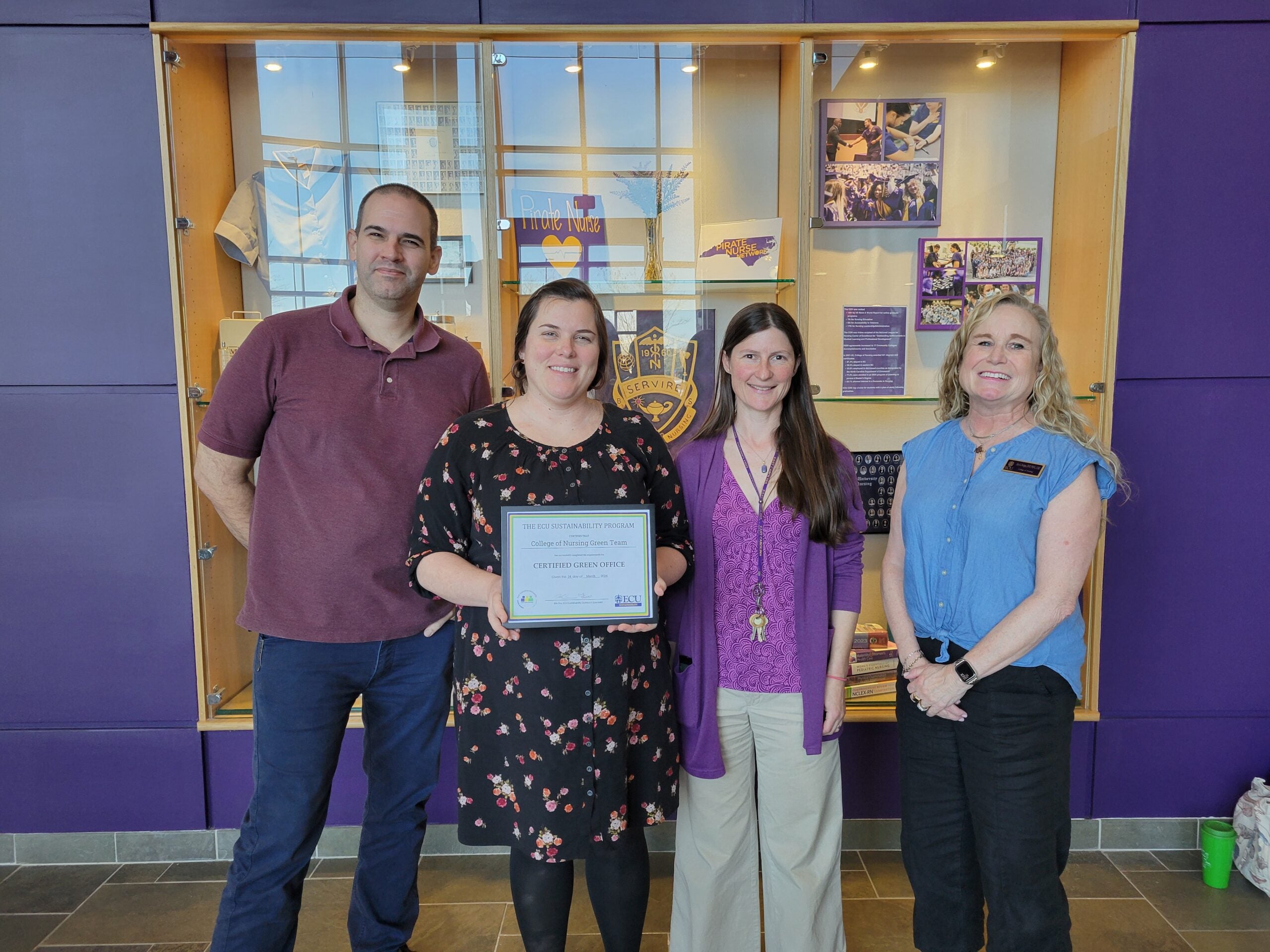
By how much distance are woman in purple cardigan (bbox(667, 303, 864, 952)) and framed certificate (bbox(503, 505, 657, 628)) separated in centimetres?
34

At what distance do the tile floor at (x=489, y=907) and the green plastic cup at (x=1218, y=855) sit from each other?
0.03m

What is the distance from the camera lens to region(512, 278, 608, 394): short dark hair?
68.1 inches

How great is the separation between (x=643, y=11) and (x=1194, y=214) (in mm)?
1925

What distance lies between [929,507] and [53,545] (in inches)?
110

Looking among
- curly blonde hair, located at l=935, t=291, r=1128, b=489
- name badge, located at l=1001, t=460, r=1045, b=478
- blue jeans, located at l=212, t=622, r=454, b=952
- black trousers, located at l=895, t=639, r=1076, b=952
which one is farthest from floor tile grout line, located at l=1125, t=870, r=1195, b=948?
blue jeans, located at l=212, t=622, r=454, b=952

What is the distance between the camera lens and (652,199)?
9.34 feet

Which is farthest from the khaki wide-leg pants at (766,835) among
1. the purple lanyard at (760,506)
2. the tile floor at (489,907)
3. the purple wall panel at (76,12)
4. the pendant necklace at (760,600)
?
the purple wall panel at (76,12)

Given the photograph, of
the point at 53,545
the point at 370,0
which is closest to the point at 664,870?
the point at 53,545

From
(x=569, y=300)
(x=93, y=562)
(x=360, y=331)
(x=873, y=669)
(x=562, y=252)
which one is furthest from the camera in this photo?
(x=873, y=669)

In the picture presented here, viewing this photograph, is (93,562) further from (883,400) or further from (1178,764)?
(1178,764)

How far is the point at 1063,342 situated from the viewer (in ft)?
9.42

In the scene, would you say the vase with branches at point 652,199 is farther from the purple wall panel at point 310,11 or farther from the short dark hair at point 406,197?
the short dark hair at point 406,197

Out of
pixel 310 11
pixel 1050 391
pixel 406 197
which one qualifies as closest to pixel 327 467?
pixel 406 197

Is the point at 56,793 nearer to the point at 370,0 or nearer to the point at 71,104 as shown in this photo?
the point at 71,104
